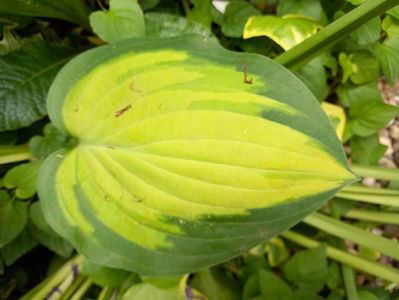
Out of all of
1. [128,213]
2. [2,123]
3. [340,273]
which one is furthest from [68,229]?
[340,273]

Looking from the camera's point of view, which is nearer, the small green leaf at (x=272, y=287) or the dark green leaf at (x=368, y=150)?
the small green leaf at (x=272, y=287)

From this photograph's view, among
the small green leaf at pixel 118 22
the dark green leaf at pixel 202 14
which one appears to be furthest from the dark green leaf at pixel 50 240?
the dark green leaf at pixel 202 14

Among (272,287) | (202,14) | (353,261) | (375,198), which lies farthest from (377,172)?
(202,14)

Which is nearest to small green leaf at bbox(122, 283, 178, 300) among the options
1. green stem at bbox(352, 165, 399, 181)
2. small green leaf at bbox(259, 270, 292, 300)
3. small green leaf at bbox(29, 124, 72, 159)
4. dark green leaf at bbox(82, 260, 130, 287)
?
dark green leaf at bbox(82, 260, 130, 287)

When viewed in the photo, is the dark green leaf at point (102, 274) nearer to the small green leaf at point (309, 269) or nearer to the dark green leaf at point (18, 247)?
the dark green leaf at point (18, 247)

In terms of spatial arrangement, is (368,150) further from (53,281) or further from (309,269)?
(53,281)

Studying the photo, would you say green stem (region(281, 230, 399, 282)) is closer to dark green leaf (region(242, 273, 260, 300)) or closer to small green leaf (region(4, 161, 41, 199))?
dark green leaf (region(242, 273, 260, 300))
